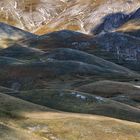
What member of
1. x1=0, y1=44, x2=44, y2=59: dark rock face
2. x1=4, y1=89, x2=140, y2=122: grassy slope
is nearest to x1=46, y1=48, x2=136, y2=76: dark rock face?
x1=0, y1=44, x2=44, y2=59: dark rock face

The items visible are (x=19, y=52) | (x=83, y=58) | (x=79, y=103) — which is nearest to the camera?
(x=79, y=103)

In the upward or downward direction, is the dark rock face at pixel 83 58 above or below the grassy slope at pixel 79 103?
below

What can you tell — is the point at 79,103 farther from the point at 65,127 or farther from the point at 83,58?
the point at 83,58

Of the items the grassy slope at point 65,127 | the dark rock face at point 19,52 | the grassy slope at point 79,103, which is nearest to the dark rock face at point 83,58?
the dark rock face at point 19,52

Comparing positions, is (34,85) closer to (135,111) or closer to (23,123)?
(135,111)

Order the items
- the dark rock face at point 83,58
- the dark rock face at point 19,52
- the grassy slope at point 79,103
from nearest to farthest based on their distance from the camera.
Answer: the grassy slope at point 79,103 → the dark rock face at point 83,58 → the dark rock face at point 19,52

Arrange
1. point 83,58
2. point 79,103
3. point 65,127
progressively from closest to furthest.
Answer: point 65,127
point 79,103
point 83,58

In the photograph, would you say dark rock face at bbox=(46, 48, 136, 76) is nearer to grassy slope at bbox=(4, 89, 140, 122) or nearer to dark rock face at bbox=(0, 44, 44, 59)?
dark rock face at bbox=(0, 44, 44, 59)

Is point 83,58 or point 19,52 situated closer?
point 83,58

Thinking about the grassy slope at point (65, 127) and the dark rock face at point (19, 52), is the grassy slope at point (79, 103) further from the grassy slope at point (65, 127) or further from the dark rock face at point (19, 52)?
the dark rock face at point (19, 52)

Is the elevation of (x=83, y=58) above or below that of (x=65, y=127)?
below

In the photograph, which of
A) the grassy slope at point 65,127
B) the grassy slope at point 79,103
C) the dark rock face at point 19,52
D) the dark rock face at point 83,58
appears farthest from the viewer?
the dark rock face at point 19,52

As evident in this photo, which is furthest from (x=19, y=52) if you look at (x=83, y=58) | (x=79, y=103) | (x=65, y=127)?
(x=65, y=127)

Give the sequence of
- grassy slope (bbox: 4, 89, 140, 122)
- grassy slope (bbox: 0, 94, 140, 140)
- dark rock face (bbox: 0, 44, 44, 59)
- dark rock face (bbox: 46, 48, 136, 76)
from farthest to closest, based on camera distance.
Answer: dark rock face (bbox: 0, 44, 44, 59)
dark rock face (bbox: 46, 48, 136, 76)
grassy slope (bbox: 4, 89, 140, 122)
grassy slope (bbox: 0, 94, 140, 140)
